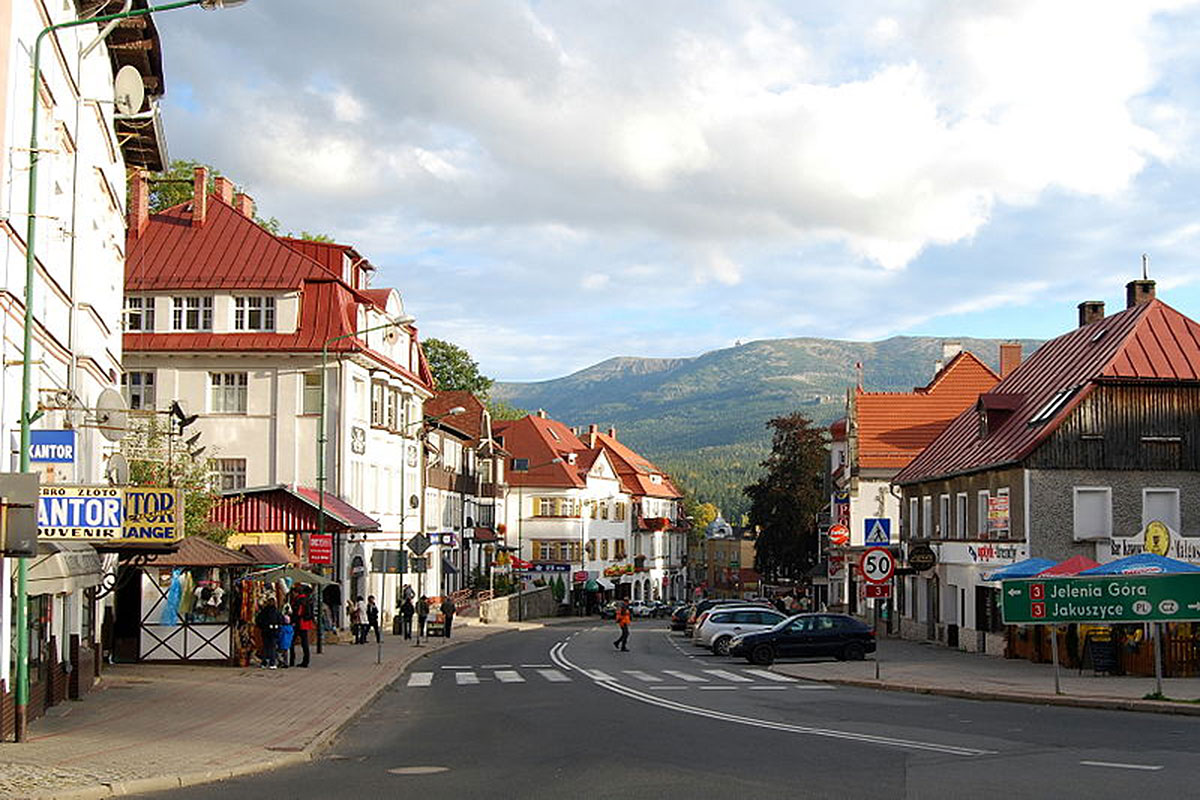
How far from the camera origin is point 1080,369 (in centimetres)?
4153

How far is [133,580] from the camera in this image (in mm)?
31922

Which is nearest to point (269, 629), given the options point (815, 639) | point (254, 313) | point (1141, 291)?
point (815, 639)

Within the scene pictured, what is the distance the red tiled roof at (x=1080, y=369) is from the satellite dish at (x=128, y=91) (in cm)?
2542

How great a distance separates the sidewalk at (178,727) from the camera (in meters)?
14.7

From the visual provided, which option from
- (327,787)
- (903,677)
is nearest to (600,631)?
(903,677)

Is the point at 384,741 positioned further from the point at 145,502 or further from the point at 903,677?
the point at 903,677

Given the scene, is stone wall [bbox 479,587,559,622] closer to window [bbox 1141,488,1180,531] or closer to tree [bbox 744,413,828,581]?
tree [bbox 744,413,828,581]

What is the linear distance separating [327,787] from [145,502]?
660 cm

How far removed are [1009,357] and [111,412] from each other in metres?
50.4

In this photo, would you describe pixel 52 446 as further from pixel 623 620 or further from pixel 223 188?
pixel 223 188

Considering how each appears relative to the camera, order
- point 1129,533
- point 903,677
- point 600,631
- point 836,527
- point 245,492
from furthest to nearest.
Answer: point 600,631 → point 836,527 → point 245,492 → point 1129,533 → point 903,677

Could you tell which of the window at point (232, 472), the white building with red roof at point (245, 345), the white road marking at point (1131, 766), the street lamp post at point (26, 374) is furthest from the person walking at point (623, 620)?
the white road marking at point (1131, 766)

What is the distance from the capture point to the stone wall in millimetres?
71375

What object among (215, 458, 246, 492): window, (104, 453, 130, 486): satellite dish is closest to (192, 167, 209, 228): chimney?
(215, 458, 246, 492): window
